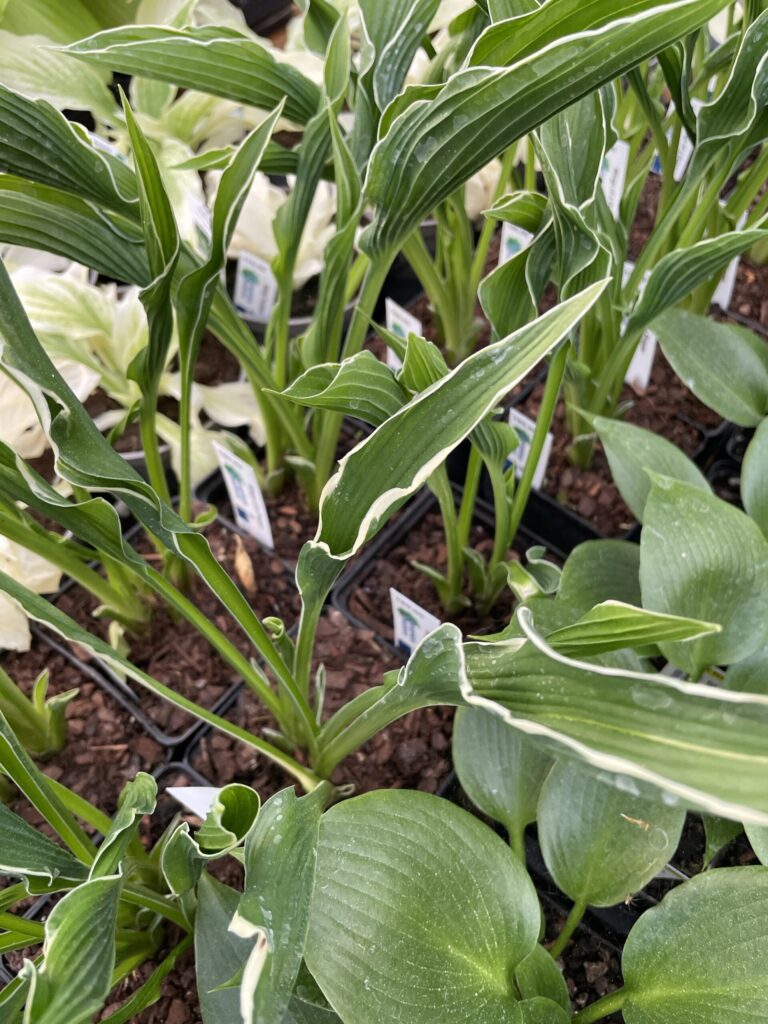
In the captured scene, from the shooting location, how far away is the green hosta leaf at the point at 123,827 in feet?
1.41

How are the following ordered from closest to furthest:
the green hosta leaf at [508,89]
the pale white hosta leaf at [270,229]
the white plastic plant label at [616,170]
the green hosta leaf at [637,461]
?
1. the green hosta leaf at [508,89]
2. the green hosta leaf at [637,461]
3. the white plastic plant label at [616,170]
4. the pale white hosta leaf at [270,229]

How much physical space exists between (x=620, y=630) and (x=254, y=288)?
91 cm

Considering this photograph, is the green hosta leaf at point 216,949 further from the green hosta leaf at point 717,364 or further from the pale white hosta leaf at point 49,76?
the pale white hosta leaf at point 49,76

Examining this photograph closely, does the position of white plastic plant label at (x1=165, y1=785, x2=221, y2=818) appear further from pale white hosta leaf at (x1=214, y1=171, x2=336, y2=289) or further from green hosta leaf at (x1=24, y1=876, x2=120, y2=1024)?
pale white hosta leaf at (x1=214, y1=171, x2=336, y2=289)

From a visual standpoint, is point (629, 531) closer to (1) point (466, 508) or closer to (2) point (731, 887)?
(1) point (466, 508)

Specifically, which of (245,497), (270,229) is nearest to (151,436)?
(245,497)

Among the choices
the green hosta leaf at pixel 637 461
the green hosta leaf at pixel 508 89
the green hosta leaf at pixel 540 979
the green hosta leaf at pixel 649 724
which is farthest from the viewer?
the green hosta leaf at pixel 637 461

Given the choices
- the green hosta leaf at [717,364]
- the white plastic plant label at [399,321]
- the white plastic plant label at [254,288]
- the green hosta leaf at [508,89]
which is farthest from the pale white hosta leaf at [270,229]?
the green hosta leaf at [508,89]

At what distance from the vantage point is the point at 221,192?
23.1 inches

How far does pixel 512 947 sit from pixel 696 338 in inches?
23.2

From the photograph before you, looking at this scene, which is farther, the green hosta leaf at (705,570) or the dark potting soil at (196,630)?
the dark potting soil at (196,630)

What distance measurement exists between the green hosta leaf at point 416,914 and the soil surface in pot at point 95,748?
1.18 feet

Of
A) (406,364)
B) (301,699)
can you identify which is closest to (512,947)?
(301,699)

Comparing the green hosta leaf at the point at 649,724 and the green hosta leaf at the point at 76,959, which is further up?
the green hosta leaf at the point at 649,724
